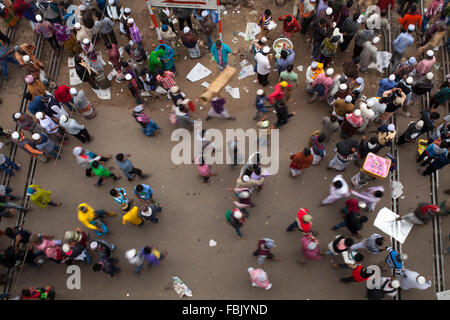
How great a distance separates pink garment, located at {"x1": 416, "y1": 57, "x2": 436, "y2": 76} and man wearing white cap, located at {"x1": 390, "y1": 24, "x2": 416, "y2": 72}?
3.21 feet

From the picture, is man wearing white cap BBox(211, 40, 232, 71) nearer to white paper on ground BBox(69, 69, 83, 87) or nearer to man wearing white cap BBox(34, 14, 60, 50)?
white paper on ground BBox(69, 69, 83, 87)

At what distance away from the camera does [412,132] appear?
8383 millimetres

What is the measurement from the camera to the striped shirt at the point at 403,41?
931 centimetres

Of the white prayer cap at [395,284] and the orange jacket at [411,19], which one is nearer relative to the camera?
the white prayer cap at [395,284]

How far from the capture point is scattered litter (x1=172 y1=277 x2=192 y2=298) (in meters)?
8.11

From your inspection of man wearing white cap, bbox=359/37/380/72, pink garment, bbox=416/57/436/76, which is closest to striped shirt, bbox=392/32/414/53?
man wearing white cap, bbox=359/37/380/72

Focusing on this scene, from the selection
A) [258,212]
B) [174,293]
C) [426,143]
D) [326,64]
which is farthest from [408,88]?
[174,293]

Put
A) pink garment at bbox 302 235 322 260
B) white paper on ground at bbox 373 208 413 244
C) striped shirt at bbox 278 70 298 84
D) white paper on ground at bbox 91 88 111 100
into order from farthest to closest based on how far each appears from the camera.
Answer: white paper on ground at bbox 91 88 111 100, striped shirt at bbox 278 70 298 84, white paper on ground at bbox 373 208 413 244, pink garment at bbox 302 235 322 260

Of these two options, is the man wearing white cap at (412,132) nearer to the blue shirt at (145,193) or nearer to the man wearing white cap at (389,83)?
the man wearing white cap at (389,83)

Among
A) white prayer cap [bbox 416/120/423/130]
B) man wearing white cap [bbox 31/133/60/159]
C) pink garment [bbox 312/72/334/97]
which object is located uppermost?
pink garment [bbox 312/72/334/97]

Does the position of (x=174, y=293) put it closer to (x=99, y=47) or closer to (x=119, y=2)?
(x=99, y=47)

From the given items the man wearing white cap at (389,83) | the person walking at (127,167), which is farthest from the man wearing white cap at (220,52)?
the man wearing white cap at (389,83)

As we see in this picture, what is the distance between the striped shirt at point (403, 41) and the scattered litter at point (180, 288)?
9.01 metres

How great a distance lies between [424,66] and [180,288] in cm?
868
